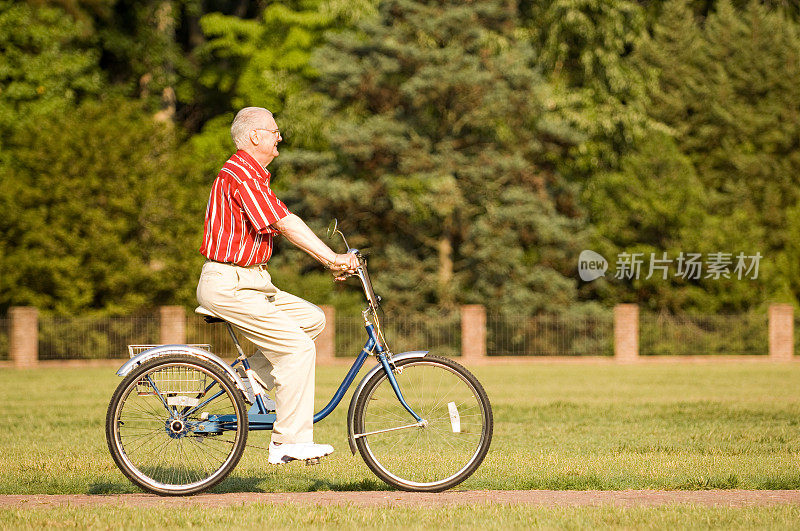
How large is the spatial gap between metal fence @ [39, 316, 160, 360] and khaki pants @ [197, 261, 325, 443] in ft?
79.5

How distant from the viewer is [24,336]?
2986 centimetres

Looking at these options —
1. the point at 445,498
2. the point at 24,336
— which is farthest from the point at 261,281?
the point at 24,336

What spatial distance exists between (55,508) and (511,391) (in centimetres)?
1265

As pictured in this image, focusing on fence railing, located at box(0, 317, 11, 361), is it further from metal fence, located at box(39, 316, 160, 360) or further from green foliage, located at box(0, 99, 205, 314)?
green foliage, located at box(0, 99, 205, 314)

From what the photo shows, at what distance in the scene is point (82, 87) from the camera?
36.2 m

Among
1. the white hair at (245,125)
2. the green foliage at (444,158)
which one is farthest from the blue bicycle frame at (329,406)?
the green foliage at (444,158)

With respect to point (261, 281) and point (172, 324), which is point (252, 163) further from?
point (172, 324)

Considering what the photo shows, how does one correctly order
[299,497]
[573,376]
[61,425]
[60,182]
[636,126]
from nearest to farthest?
[299,497]
[61,425]
[573,376]
[60,182]
[636,126]

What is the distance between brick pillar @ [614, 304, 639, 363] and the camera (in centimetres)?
Result: 3212

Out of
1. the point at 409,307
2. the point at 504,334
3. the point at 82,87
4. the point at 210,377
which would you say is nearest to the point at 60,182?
the point at 82,87

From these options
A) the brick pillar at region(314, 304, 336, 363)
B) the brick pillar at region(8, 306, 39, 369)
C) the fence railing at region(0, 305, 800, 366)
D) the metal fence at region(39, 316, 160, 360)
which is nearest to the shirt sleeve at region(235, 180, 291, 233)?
the metal fence at region(39, 316, 160, 360)

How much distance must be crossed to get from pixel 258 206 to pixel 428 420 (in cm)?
166

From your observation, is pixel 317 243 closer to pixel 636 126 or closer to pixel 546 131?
pixel 546 131

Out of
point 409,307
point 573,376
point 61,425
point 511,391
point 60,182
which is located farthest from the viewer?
point 409,307
